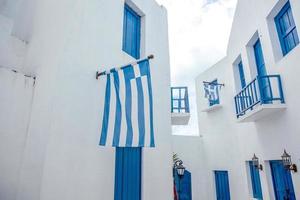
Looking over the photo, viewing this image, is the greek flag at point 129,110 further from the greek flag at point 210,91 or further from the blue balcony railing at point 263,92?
the greek flag at point 210,91

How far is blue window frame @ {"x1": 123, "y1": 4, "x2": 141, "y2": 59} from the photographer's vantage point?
5.73 meters

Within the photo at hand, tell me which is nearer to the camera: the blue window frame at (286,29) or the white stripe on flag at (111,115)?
the white stripe on flag at (111,115)

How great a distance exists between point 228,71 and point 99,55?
25.9ft

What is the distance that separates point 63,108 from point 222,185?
31.9 ft

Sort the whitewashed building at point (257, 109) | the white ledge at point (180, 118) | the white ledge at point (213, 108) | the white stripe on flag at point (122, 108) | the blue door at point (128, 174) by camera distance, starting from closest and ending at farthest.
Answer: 1. the white stripe on flag at point (122, 108)
2. the blue door at point (128, 174)
3. the whitewashed building at point (257, 109)
4. the white ledge at point (180, 118)
5. the white ledge at point (213, 108)

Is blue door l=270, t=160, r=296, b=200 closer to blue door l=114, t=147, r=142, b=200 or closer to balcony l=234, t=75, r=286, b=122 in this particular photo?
balcony l=234, t=75, r=286, b=122

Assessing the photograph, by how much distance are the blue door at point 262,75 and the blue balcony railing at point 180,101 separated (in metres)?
2.67

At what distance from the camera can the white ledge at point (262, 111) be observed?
243 inches

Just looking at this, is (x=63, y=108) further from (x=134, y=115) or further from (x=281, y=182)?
(x=281, y=182)

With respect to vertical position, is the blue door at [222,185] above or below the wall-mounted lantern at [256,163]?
below

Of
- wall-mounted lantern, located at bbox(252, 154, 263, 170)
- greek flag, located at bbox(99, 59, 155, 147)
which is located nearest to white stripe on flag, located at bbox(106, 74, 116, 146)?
greek flag, located at bbox(99, 59, 155, 147)

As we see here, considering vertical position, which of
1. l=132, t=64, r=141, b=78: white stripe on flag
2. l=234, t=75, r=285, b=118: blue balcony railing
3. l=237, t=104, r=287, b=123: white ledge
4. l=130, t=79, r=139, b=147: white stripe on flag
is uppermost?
l=234, t=75, r=285, b=118: blue balcony railing

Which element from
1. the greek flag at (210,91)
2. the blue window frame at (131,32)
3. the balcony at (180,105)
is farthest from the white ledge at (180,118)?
the blue window frame at (131,32)

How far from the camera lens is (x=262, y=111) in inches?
256
